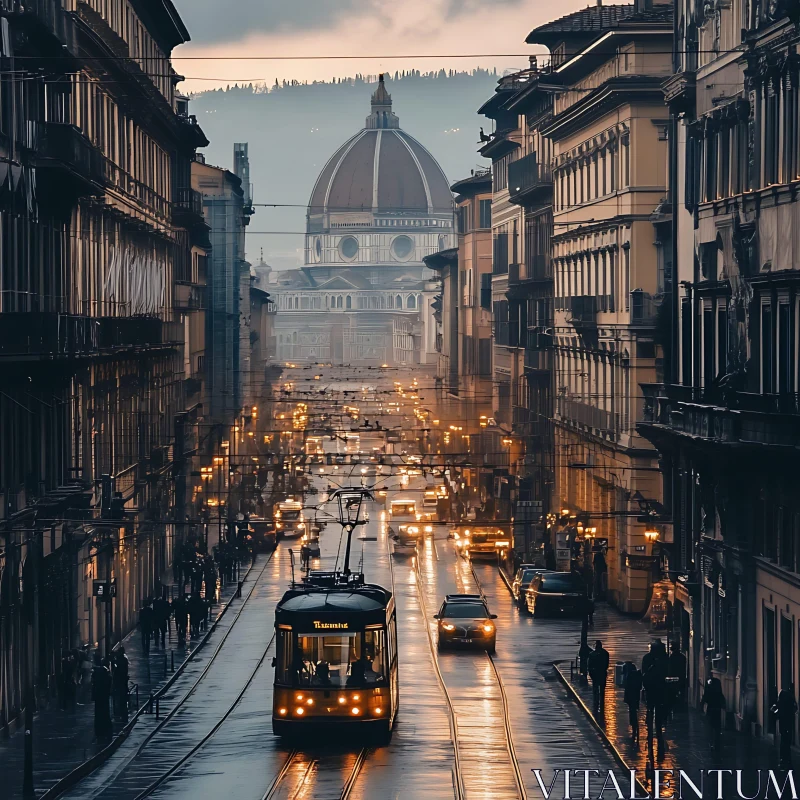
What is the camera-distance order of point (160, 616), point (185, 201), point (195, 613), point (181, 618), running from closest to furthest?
point (160, 616) < point (181, 618) < point (195, 613) < point (185, 201)

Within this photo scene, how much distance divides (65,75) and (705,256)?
14158 mm

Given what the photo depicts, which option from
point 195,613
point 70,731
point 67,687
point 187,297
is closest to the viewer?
point 70,731

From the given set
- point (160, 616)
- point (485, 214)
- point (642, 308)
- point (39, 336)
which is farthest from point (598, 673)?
point (485, 214)

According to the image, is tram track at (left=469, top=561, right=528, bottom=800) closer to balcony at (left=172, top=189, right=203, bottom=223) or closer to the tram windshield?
the tram windshield

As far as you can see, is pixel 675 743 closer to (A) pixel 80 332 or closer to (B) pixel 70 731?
(B) pixel 70 731

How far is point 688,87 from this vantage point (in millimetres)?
40375

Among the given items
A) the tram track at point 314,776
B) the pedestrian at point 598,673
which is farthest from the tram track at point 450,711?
the pedestrian at point 598,673

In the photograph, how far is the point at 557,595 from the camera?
5800cm

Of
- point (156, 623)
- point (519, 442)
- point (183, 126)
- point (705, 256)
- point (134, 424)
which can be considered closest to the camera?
point (705, 256)

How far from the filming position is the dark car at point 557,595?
5797 cm

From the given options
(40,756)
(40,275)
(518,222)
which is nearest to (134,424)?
(40,275)

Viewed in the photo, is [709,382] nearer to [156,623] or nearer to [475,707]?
[475,707]

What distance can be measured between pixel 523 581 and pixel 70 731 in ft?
90.6

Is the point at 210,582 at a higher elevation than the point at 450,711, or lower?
lower
